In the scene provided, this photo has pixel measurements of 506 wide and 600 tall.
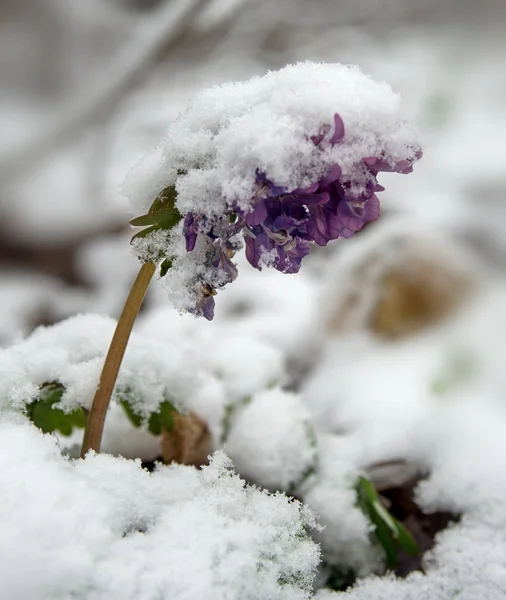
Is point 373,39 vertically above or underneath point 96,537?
above

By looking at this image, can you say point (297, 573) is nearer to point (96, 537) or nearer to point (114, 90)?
point (96, 537)

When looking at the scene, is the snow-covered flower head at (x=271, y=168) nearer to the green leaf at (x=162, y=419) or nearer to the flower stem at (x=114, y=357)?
the flower stem at (x=114, y=357)

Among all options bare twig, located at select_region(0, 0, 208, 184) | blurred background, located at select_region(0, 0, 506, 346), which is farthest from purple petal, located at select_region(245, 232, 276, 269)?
bare twig, located at select_region(0, 0, 208, 184)

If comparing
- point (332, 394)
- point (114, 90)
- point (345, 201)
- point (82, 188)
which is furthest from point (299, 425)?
point (82, 188)

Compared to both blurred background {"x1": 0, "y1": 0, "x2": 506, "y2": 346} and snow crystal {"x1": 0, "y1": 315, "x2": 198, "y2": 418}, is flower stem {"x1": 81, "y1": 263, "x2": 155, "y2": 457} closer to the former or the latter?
A: snow crystal {"x1": 0, "y1": 315, "x2": 198, "y2": 418}

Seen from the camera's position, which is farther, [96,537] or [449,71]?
[449,71]

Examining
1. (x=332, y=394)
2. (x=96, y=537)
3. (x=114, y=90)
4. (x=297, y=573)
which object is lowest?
(x=297, y=573)
